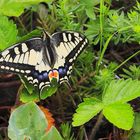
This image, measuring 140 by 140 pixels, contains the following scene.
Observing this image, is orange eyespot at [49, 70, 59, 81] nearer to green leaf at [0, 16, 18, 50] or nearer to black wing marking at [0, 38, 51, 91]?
black wing marking at [0, 38, 51, 91]

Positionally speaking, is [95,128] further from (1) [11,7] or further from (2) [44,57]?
(1) [11,7]

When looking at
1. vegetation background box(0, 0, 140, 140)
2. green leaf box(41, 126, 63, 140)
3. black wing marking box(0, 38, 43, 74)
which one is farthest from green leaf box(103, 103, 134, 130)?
black wing marking box(0, 38, 43, 74)

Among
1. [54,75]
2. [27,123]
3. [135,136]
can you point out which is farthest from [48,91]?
[135,136]

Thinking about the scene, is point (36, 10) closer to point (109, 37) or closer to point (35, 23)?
A: point (35, 23)

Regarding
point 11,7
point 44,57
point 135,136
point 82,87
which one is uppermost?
point 11,7

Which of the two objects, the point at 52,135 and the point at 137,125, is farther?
the point at 137,125
